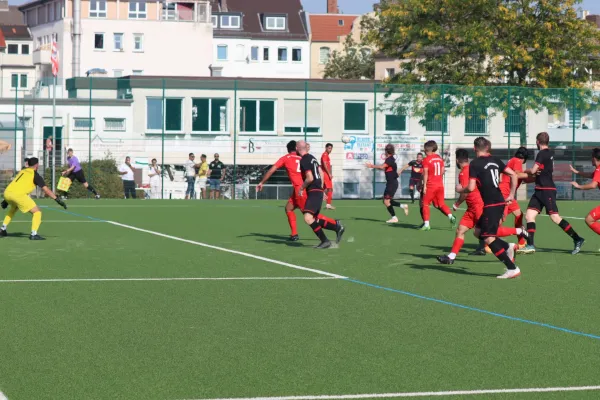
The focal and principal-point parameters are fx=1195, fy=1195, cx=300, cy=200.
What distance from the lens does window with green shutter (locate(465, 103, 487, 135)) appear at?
140ft

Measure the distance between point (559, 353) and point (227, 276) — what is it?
6294mm

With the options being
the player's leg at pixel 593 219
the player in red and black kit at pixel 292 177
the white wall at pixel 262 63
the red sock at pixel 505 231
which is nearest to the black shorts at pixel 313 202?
the player in red and black kit at pixel 292 177

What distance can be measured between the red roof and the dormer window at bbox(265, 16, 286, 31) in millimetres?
8098

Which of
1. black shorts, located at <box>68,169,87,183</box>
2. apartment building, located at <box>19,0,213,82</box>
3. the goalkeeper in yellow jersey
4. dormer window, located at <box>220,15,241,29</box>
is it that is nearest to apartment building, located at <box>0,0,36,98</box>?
apartment building, located at <box>19,0,213,82</box>

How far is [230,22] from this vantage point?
376 feet

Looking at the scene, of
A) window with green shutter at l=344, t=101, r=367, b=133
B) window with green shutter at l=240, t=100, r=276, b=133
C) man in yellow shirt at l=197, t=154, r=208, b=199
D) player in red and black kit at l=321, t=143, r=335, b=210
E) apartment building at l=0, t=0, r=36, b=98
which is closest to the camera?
player in red and black kit at l=321, t=143, r=335, b=210

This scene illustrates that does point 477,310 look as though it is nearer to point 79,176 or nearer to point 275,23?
point 79,176

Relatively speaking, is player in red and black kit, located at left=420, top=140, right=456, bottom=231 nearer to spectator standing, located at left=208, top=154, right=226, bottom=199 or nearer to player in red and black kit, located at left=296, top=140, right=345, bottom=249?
player in red and black kit, located at left=296, top=140, right=345, bottom=249

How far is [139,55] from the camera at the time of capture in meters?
102

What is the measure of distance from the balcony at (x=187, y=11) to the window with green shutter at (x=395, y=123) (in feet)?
205

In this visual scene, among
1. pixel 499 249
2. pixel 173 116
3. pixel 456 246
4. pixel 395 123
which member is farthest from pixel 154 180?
pixel 499 249

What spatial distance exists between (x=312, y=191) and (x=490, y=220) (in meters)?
4.75

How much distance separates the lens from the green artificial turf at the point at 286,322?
316 inches

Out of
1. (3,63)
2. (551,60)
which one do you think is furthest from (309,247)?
(3,63)
